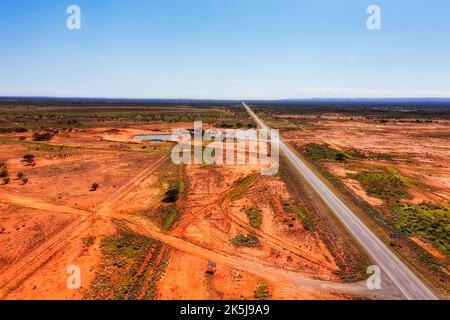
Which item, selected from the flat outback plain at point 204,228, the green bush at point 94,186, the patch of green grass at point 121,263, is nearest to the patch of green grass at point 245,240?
the flat outback plain at point 204,228

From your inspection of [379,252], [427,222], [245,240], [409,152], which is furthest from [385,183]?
[409,152]

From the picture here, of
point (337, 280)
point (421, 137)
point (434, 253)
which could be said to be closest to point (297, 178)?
point (434, 253)

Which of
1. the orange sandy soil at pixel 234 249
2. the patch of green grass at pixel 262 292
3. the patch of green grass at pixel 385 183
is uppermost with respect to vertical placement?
the patch of green grass at pixel 385 183

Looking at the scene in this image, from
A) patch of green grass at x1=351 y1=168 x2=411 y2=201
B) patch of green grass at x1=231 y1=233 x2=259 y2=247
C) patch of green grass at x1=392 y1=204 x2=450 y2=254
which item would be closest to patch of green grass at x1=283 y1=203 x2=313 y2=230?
patch of green grass at x1=231 y1=233 x2=259 y2=247

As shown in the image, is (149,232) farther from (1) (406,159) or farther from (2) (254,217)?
(1) (406,159)

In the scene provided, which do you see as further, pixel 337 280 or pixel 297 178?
pixel 297 178

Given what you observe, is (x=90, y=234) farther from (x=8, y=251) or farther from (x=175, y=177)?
(x=175, y=177)

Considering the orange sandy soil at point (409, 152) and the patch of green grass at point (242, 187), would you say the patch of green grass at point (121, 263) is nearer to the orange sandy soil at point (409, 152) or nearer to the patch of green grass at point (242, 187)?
the patch of green grass at point (242, 187)

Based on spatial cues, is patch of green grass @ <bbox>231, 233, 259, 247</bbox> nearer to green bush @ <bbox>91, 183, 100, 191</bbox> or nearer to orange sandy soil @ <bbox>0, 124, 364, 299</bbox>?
orange sandy soil @ <bbox>0, 124, 364, 299</bbox>
